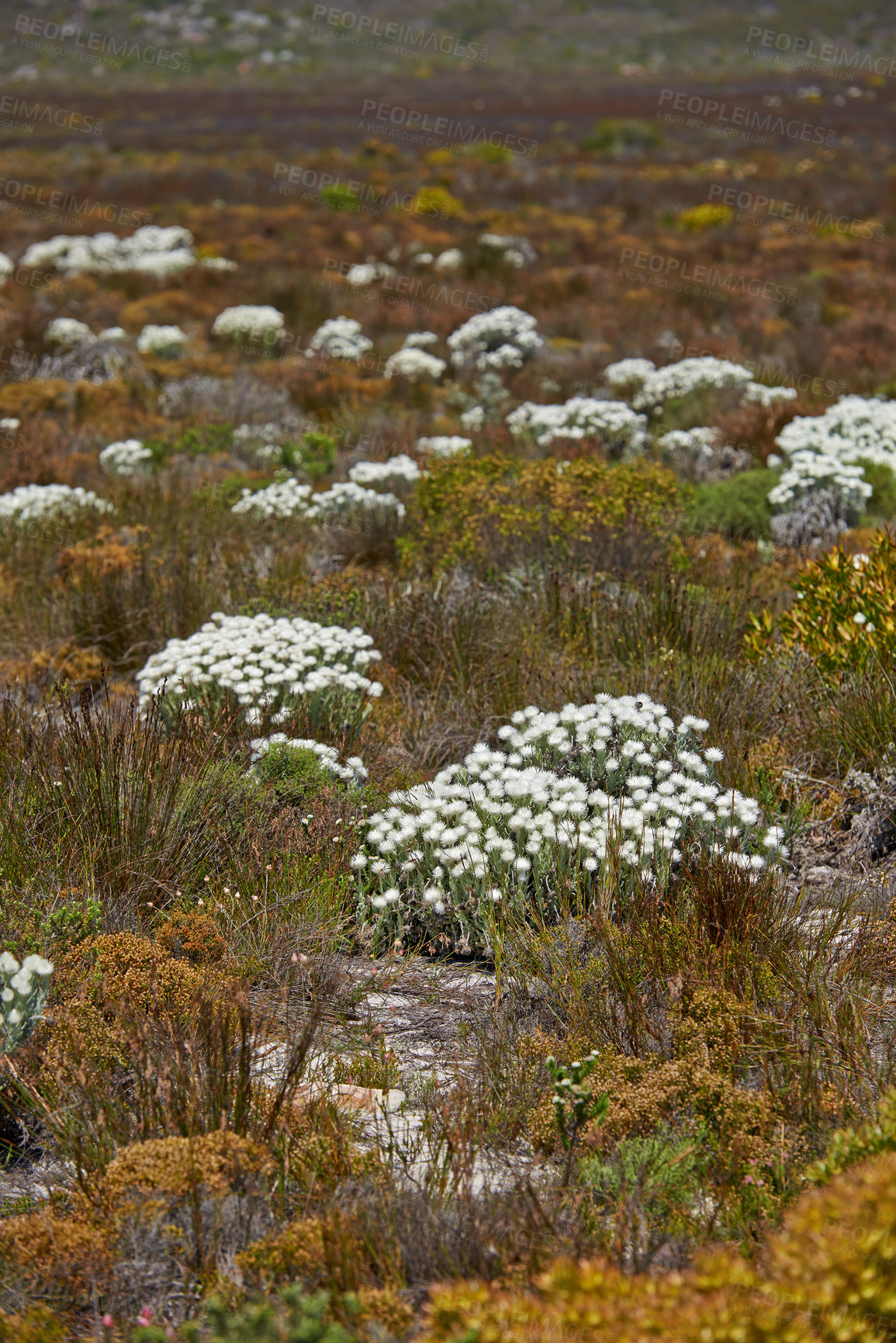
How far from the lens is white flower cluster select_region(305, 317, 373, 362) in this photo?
473 inches

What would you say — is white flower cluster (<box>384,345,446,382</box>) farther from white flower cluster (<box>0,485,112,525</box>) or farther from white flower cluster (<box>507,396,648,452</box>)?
white flower cluster (<box>0,485,112,525</box>)

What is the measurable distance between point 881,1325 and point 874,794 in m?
2.39

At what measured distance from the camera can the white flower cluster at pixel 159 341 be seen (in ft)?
39.2

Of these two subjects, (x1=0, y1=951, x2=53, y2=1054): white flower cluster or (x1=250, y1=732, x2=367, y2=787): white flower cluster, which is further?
(x1=250, y1=732, x2=367, y2=787): white flower cluster

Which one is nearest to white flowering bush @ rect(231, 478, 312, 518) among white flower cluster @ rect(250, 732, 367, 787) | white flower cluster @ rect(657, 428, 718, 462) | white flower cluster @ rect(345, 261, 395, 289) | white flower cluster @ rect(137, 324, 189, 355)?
white flower cluster @ rect(250, 732, 367, 787)

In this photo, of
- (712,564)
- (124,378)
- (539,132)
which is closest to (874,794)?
(712,564)

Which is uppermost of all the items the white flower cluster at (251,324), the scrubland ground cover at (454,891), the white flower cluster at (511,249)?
the white flower cluster at (511,249)

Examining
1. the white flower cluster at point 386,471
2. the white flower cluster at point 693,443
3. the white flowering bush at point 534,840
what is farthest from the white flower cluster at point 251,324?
the white flowering bush at point 534,840

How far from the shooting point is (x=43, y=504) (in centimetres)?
670

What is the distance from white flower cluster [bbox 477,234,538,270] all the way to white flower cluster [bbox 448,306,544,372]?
6.05 metres

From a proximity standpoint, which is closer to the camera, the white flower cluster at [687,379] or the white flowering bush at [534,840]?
the white flowering bush at [534,840]

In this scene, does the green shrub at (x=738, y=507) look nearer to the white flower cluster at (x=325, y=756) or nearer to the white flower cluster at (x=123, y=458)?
the white flower cluster at (x=325, y=756)

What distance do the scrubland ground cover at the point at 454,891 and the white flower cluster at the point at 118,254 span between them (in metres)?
9.39

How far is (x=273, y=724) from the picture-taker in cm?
416
